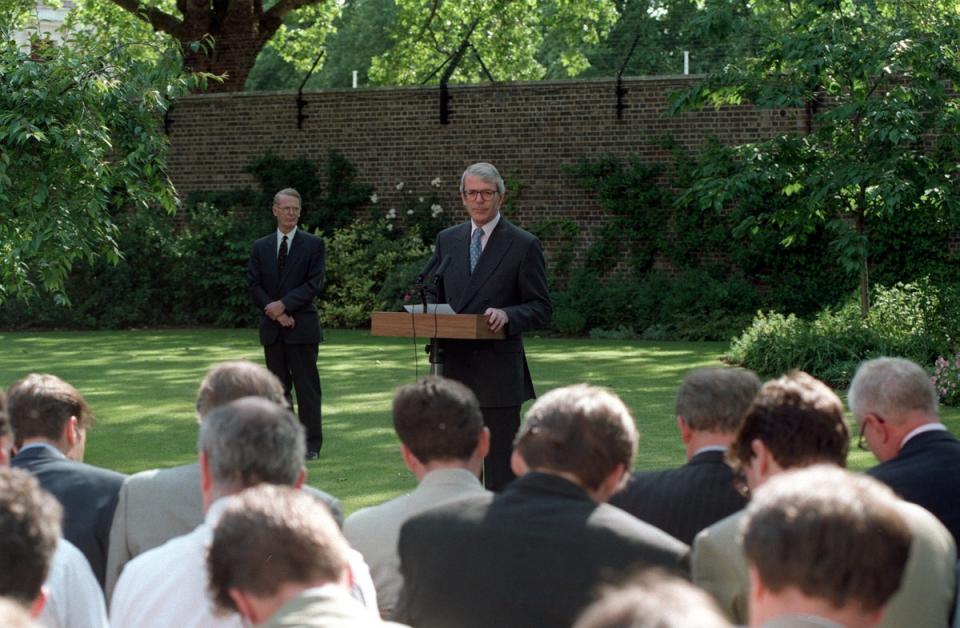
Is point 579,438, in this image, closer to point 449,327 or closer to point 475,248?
point 449,327

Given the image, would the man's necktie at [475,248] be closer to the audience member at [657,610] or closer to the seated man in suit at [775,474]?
the seated man in suit at [775,474]

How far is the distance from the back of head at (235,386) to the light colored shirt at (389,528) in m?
0.67

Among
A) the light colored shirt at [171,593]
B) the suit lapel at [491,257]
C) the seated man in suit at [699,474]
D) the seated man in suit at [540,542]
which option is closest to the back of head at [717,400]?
the seated man in suit at [699,474]

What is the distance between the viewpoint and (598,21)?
31.8 meters

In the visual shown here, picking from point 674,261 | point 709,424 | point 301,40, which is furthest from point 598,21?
point 709,424

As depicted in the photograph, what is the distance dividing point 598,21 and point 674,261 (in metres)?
11.1

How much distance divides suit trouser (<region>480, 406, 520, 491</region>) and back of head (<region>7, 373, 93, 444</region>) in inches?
107

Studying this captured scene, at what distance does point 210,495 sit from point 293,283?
22.0 ft

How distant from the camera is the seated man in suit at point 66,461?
14.3ft

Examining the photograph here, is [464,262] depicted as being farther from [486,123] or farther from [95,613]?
[486,123]

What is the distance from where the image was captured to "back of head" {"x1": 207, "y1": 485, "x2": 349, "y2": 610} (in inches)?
92.7

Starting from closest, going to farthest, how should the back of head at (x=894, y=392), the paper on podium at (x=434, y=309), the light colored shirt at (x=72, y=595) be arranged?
the light colored shirt at (x=72, y=595) < the back of head at (x=894, y=392) < the paper on podium at (x=434, y=309)

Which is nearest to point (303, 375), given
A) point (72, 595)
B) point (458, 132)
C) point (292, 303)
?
point (292, 303)

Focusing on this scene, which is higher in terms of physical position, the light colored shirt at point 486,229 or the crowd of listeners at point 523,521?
the light colored shirt at point 486,229
